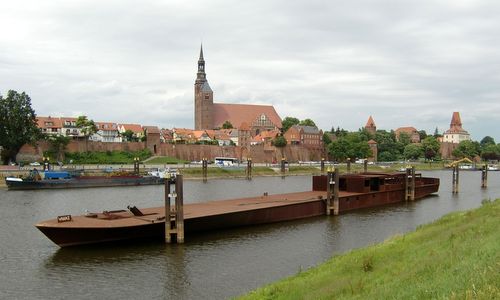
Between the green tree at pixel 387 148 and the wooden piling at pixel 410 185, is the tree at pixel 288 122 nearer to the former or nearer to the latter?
the green tree at pixel 387 148

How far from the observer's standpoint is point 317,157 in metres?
163

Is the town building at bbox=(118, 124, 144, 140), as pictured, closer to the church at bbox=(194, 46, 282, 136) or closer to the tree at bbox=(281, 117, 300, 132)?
the church at bbox=(194, 46, 282, 136)

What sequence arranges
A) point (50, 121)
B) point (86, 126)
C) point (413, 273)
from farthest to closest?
point (50, 121) < point (86, 126) < point (413, 273)

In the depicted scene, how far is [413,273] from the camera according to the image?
1408 cm

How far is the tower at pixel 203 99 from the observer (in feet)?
581

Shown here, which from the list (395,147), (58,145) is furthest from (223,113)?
(58,145)

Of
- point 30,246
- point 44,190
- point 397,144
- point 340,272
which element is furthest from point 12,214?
point 397,144

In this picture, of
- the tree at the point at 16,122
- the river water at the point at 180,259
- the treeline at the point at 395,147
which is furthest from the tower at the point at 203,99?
the river water at the point at 180,259

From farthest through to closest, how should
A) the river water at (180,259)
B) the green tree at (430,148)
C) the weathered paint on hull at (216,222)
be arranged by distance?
1. the green tree at (430,148)
2. the weathered paint on hull at (216,222)
3. the river water at (180,259)

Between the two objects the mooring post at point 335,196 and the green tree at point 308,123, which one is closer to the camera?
the mooring post at point 335,196

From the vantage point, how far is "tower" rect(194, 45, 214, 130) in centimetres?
17700

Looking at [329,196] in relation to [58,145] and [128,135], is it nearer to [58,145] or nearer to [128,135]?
[58,145]

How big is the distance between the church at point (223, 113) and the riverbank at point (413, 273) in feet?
498

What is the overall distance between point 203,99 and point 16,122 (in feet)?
294
